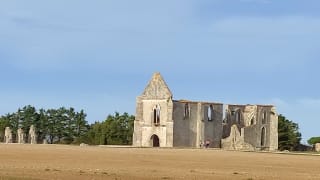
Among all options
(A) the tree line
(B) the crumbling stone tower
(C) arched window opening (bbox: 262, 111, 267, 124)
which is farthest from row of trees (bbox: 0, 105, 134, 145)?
(C) arched window opening (bbox: 262, 111, 267, 124)

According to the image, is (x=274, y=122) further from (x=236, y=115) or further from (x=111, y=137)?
(x=111, y=137)

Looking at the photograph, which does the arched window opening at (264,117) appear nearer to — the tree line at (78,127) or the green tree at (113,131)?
the tree line at (78,127)

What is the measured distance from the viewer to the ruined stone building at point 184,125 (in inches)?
3600

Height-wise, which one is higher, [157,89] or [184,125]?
[157,89]

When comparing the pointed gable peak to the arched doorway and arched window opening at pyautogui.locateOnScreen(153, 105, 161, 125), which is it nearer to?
arched window opening at pyautogui.locateOnScreen(153, 105, 161, 125)

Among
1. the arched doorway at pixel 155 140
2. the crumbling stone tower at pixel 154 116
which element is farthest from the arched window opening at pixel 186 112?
the arched doorway at pixel 155 140

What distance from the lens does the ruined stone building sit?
9144 cm

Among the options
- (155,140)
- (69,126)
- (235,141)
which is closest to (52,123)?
(69,126)

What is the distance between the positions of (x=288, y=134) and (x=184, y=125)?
21376 millimetres

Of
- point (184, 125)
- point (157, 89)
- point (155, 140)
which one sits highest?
point (157, 89)

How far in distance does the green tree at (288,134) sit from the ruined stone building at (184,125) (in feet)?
31.5

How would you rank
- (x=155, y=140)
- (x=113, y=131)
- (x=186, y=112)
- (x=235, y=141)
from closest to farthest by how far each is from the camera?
(x=235, y=141) → (x=186, y=112) → (x=155, y=140) → (x=113, y=131)

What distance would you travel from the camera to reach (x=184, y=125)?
304 feet

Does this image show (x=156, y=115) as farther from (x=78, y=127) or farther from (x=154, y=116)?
(x=78, y=127)
